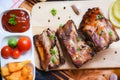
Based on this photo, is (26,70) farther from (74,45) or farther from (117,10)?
(117,10)

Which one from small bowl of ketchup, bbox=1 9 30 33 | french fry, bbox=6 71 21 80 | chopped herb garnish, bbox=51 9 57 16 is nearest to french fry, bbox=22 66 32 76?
french fry, bbox=6 71 21 80

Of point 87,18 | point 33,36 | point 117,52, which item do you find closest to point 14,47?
point 33,36

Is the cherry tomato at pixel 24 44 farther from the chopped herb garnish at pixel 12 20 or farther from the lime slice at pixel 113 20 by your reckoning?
the lime slice at pixel 113 20

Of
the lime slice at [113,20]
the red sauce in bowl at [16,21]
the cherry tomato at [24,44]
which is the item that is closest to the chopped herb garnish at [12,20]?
the red sauce in bowl at [16,21]

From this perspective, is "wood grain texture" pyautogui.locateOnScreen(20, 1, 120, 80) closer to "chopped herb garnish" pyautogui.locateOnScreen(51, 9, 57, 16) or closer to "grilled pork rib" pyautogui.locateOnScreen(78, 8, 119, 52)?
"grilled pork rib" pyautogui.locateOnScreen(78, 8, 119, 52)

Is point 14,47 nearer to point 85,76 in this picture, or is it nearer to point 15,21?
point 15,21

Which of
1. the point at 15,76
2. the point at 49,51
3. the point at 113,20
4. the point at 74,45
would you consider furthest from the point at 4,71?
the point at 113,20

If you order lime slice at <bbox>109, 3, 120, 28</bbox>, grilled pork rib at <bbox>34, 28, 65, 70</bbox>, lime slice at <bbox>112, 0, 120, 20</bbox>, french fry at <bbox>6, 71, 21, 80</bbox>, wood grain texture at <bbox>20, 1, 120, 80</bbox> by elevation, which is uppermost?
lime slice at <bbox>112, 0, 120, 20</bbox>

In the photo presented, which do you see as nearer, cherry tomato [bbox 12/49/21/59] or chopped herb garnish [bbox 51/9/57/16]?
cherry tomato [bbox 12/49/21/59]
